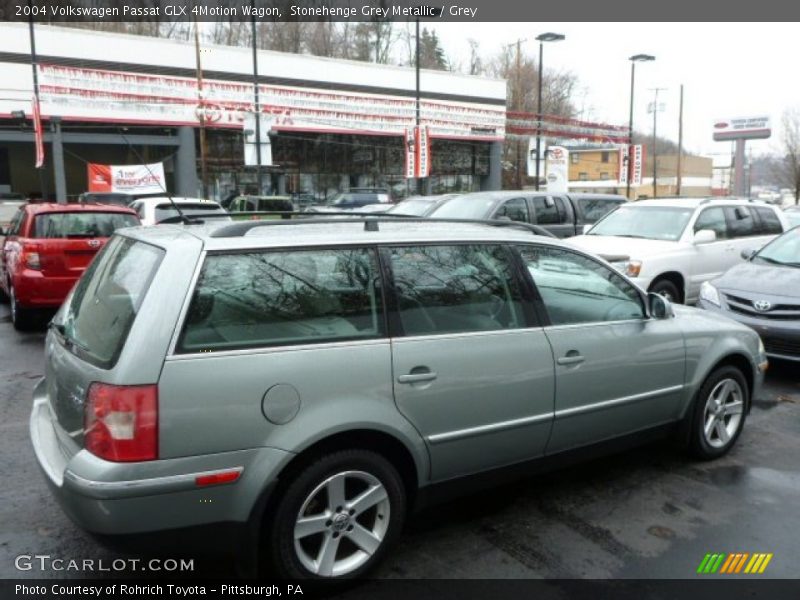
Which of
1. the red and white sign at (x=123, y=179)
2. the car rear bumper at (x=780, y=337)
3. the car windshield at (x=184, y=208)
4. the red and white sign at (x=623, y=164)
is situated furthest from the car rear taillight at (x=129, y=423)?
the red and white sign at (x=623, y=164)

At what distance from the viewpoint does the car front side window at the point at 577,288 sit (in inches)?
148

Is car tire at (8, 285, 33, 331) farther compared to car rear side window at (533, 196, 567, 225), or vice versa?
car rear side window at (533, 196, 567, 225)

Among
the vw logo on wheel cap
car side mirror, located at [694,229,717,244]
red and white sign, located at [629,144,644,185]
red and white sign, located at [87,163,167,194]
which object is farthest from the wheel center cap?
red and white sign, located at [629,144,644,185]

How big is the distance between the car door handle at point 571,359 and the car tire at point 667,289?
5.53 metres

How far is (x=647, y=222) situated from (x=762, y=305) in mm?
3484

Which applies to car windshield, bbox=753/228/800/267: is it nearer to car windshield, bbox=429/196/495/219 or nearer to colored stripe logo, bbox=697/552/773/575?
car windshield, bbox=429/196/495/219

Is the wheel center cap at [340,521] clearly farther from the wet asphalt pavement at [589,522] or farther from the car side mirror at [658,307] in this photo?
the car side mirror at [658,307]

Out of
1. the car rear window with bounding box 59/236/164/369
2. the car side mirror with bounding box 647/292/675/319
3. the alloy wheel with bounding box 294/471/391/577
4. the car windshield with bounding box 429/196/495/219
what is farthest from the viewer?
the car windshield with bounding box 429/196/495/219

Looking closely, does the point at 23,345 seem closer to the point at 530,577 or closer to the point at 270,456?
the point at 270,456

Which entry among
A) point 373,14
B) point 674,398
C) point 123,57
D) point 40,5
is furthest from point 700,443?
point 373,14

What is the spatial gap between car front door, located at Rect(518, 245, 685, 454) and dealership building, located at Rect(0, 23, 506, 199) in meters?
20.8

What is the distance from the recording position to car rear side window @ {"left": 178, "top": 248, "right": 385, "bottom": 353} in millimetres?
2764

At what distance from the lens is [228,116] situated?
3027cm

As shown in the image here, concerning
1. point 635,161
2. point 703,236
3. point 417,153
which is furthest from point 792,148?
point 703,236
